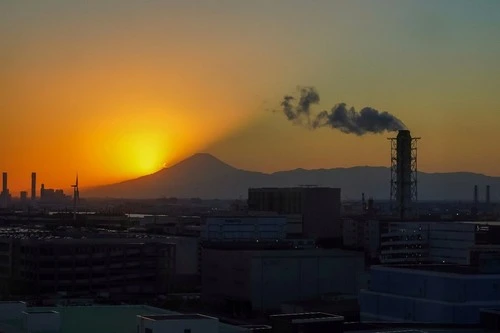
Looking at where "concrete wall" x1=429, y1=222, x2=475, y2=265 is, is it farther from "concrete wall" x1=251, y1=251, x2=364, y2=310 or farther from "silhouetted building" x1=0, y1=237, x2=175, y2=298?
"silhouetted building" x1=0, y1=237, x2=175, y2=298

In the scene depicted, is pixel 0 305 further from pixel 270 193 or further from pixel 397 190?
pixel 270 193

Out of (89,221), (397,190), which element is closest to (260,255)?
(397,190)

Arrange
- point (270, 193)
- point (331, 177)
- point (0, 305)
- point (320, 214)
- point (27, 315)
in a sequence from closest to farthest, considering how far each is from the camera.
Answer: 1. point (27, 315)
2. point (0, 305)
3. point (320, 214)
4. point (270, 193)
5. point (331, 177)

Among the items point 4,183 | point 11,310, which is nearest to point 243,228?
point 11,310

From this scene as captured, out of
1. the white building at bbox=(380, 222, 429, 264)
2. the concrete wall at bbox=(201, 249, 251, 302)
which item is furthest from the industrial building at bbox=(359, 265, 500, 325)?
the white building at bbox=(380, 222, 429, 264)

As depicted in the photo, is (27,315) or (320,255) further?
(320,255)

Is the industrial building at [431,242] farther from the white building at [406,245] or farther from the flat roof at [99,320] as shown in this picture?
the flat roof at [99,320]

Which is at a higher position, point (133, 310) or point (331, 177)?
point (331, 177)
